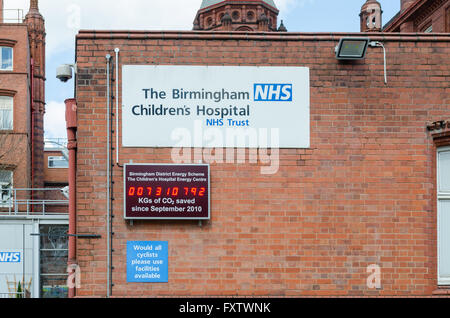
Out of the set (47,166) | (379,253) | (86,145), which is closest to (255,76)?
(86,145)

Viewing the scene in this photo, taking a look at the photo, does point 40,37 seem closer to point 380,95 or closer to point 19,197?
point 19,197

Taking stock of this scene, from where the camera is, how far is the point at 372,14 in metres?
46.6

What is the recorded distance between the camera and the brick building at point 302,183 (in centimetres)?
726

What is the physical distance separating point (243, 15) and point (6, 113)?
1800 inches

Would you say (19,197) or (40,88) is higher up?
(40,88)

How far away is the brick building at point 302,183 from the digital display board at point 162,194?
16 centimetres

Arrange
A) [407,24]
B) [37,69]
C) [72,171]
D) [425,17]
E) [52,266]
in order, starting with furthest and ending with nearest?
[37,69]
[407,24]
[425,17]
[52,266]
[72,171]

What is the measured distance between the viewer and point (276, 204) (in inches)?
291

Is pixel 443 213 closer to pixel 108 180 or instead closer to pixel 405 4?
pixel 108 180

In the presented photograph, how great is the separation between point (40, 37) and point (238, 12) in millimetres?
33144

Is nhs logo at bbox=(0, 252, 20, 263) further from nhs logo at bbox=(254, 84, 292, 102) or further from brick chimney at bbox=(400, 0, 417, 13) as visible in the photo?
brick chimney at bbox=(400, 0, 417, 13)

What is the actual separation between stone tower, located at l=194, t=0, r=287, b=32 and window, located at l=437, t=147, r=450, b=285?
58.1 metres

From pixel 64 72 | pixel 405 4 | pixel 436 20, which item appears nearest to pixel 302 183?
pixel 64 72
